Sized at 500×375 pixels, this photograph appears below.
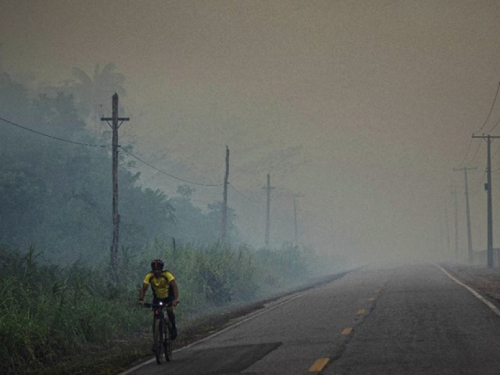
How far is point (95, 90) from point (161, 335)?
3569 inches

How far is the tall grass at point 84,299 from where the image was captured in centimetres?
1502

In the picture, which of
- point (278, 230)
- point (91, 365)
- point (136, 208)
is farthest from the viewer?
point (278, 230)

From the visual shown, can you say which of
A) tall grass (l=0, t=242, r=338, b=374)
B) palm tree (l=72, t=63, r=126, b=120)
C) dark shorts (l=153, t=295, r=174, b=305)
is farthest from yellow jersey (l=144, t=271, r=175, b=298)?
palm tree (l=72, t=63, r=126, b=120)

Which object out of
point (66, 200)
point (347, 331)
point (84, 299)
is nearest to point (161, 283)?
point (347, 331)

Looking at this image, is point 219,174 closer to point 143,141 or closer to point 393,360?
point 143,141

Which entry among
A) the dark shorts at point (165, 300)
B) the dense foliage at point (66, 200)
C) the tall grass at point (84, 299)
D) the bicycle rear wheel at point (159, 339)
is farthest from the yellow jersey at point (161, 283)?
the dense foliage at point (66, 200)

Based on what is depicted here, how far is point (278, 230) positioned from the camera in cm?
13312

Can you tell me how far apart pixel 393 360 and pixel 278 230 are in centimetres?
12217

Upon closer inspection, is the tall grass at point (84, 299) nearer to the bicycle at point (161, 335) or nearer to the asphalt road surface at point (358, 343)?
the bicycle at point (161, 335)

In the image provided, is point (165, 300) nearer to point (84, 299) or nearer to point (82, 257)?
point (84, 299)

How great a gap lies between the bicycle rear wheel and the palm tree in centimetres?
8751

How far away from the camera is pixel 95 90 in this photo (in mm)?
100312

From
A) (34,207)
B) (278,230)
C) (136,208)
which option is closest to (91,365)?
(34,207)

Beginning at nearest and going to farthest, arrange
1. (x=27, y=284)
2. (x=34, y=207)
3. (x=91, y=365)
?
(x=91, y=365) → (x=27, y=284) → (x=34, y=207)
